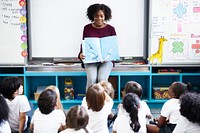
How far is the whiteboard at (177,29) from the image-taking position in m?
3.90

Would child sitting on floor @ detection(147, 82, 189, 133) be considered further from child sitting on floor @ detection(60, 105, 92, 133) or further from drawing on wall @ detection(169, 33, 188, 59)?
drawing on wall @ detection(169, 33, 188, 59)

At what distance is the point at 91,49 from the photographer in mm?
3475

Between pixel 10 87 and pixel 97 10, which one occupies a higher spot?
pixel 97 10

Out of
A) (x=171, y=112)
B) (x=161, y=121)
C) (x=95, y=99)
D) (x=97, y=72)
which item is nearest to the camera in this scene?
(x=95, y=99)

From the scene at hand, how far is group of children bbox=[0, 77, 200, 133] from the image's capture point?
6.49 ft

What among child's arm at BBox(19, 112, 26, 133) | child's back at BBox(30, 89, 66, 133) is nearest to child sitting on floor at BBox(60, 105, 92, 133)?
child's back at BBox(30, 89, 66, 133)

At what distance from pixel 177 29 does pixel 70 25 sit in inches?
56.5

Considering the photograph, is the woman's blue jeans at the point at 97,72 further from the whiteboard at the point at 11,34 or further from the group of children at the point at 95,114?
the whiteboard at the point at 11,34

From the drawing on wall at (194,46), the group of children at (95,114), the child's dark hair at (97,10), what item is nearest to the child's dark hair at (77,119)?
the group of children at (95,114)

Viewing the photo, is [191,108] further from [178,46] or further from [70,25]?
[70,25]

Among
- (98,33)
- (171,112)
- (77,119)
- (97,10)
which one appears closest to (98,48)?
(98,33)

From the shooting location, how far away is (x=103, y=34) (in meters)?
3.59

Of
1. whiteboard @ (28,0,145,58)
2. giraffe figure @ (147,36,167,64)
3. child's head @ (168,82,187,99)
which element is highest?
whiteboard @ (28,0,145,58)

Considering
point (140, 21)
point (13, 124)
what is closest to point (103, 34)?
point (140, 21)
